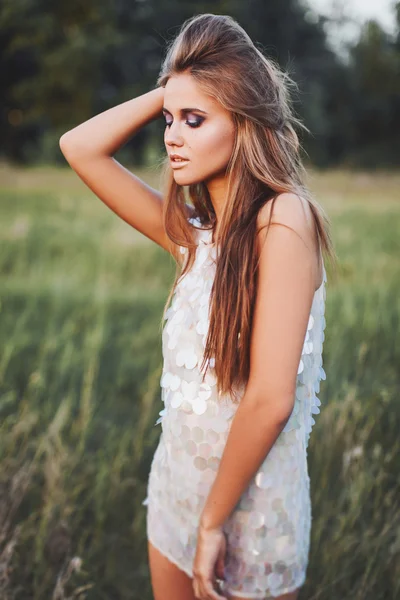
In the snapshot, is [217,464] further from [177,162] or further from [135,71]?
[135,71]

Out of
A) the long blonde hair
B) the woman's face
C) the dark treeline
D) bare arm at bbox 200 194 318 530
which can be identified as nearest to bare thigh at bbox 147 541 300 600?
bare arm at bbox 200 194 318 530

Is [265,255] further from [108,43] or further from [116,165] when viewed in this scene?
[108,43]

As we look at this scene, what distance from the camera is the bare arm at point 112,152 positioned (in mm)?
1590

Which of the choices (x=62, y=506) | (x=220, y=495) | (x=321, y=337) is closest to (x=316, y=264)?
(x=321, y=337)

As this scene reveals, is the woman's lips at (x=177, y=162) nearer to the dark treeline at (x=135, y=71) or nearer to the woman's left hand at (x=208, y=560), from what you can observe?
the woman's left hand at (x=208, y=560)

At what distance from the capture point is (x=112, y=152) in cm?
163

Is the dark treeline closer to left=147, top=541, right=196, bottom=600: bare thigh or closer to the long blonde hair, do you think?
the long blonde hair

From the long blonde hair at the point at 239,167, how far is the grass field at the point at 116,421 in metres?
0.42

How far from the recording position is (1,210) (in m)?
9.09

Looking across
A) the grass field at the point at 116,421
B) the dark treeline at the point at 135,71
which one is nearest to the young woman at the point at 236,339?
the grass field at the point at 116,421

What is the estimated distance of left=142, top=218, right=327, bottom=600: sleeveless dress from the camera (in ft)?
4.30

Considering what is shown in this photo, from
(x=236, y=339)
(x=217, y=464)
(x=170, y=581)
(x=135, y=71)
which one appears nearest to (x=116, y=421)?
(x=170, y=581)

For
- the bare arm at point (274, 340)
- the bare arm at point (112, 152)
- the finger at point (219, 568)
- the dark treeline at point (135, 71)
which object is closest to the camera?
the bare arm at point (274, 340)

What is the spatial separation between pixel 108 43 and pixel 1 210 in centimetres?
1927
